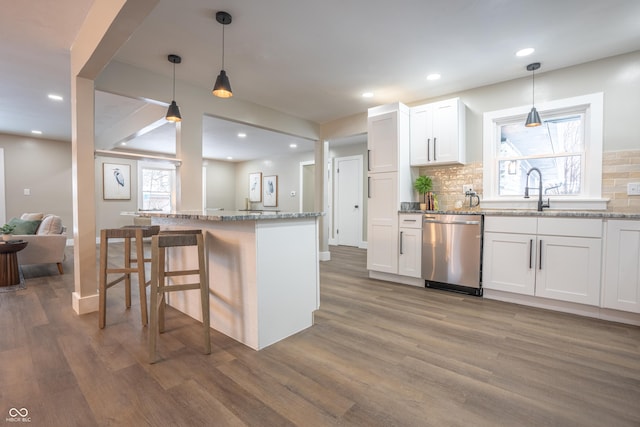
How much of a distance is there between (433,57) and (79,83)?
330 centimetres

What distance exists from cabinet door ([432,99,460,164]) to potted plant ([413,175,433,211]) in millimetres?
279

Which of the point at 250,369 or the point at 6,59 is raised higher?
the point at 6,59

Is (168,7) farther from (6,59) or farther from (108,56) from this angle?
(6,59)

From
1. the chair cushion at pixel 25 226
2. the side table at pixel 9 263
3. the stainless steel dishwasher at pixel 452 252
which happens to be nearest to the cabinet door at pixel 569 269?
the stainless steel dishwasher at pixel 452 252

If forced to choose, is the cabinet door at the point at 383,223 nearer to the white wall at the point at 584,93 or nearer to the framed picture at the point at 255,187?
the white wall at the point at 584,93

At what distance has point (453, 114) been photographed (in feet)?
11.5

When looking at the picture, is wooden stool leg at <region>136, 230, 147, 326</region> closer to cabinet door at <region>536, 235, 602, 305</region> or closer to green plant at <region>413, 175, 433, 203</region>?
green plant at <region>413, 175, 433, 203</region>

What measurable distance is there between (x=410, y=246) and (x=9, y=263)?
482cm

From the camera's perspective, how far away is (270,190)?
8.59 metres

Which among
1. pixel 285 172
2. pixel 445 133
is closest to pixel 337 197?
pixel 285 172

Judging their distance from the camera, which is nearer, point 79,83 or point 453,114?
point 79,83

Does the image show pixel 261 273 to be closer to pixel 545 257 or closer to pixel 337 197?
pixel 545 257

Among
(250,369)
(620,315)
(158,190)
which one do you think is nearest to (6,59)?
(250,369)

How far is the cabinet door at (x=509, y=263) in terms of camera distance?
111 inches
